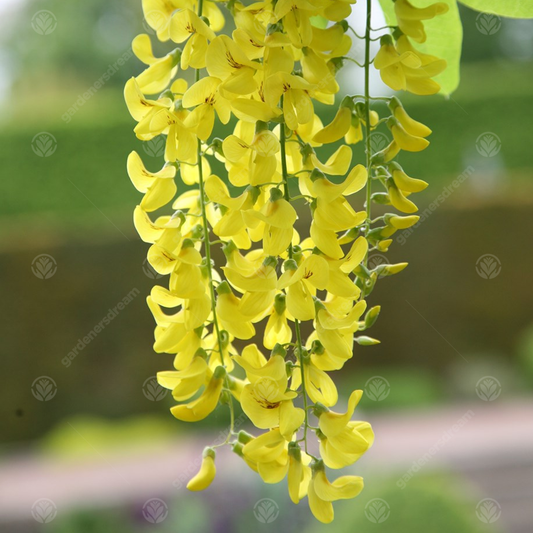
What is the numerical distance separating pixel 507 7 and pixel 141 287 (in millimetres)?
3464

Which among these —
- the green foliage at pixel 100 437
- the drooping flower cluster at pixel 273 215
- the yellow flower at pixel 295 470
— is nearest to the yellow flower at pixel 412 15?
the drooping flower cluster at pixel 273 215

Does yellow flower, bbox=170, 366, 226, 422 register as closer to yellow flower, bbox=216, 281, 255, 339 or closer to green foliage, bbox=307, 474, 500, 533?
yellow flower, bbox=216, 281, 255, 339

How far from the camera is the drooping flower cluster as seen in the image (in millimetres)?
324

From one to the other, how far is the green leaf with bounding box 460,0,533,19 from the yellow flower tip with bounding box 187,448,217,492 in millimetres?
282

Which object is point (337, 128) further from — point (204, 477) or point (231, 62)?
point (204, 477)

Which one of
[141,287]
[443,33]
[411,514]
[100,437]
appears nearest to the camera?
[443,33]

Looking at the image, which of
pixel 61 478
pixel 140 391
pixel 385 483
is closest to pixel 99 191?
pixel 140 391

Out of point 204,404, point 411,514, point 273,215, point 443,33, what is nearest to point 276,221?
point 273,215

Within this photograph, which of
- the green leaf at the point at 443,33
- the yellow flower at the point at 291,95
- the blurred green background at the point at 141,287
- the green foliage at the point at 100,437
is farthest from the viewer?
the blurred green background at the point at 141,287

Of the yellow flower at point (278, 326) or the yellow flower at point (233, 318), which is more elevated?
the yellow flower at point (233, 318)

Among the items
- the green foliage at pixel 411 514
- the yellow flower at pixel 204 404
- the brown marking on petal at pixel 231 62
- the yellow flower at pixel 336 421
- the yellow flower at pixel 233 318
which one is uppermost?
the brown marking on petal at pixel 231 62

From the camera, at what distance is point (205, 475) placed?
15.1 inches

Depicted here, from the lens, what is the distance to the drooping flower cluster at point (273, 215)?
0.32 m

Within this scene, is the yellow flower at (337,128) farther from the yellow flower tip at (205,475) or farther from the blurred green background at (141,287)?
the blurred green background at (141,287)
